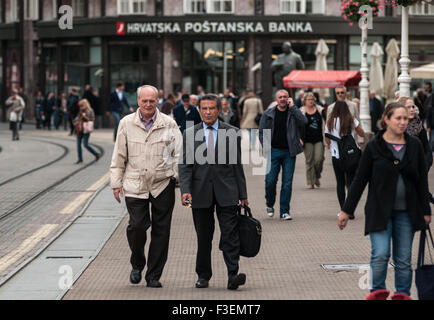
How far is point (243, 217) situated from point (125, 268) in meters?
1.50

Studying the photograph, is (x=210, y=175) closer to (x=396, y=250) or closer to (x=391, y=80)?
(x=396, y=250)

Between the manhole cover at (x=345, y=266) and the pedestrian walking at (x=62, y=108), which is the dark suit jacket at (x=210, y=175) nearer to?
the manhole cover at (x=345, y=266)

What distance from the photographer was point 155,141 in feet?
27.9

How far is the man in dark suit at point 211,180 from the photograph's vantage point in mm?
8391

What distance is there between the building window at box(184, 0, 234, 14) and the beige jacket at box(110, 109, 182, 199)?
34.8 meters

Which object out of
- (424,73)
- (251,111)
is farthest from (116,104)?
(424,73)

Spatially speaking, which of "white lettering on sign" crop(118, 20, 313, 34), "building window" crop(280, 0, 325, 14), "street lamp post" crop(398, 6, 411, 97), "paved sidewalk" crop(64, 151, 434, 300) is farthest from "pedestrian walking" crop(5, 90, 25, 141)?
"paved sidewalk" crop(64, 151, 434, 300)

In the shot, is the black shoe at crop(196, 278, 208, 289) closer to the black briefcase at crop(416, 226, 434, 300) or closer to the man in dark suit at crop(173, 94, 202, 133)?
the black briefcase at crop(416, 226, 434, 300)

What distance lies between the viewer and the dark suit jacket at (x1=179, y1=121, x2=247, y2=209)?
331 inches

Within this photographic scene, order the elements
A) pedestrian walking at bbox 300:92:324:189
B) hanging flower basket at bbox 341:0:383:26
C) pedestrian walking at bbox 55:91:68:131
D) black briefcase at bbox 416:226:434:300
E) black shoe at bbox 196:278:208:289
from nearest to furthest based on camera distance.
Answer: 1. black briefcase at bbox 416:226:434:300
2. black shoe at bbox 196:278:208:289
3. pedestrian walking at bbox 300:92:324:189
4. hanging flower basket at bbox 341:0:383:26
5. pedestrian walking at bbox 55:91:68:131

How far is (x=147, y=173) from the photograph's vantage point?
8422 mm

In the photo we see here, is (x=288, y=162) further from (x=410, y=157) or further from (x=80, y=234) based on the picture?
(x=410, y=157)

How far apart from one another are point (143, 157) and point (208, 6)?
35.0 meters

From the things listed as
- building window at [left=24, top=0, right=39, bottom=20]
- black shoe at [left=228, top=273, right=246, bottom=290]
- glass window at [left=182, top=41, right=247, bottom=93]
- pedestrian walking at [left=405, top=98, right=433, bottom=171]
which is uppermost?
building window at [left=24, top=0, right=39, bottom=20]
